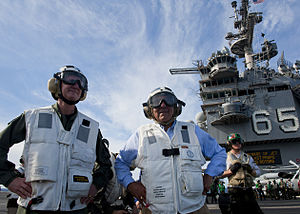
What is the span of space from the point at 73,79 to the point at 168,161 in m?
1.82

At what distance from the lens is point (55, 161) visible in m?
2.41

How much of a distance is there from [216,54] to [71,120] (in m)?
37.4

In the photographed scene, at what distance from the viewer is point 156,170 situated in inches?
106

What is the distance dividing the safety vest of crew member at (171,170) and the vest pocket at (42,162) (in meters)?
1.13

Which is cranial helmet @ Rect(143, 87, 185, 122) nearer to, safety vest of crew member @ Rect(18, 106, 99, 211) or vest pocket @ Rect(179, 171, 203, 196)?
vest pocket @ Rect(179, 171, 203, 196)

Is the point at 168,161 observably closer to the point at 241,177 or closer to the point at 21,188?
the point at 21,188

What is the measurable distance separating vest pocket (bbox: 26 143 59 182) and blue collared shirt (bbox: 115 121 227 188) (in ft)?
3.27

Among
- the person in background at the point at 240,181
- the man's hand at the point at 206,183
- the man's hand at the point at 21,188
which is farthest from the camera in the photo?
the person in background at the point at 240,181

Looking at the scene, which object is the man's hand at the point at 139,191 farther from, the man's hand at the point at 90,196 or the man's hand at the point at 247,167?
the man's hand at the point at 247,167

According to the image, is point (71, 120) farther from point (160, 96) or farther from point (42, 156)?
point (160, 96)

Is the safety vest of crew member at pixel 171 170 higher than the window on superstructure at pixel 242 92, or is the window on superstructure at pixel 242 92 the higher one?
the window on superstructure at pixel 242 92

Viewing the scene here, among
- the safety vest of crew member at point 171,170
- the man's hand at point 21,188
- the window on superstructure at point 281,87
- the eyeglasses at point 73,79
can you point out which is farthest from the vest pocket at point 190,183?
the window on superstructure at point 281,87

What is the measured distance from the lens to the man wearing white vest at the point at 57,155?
2.29 metres

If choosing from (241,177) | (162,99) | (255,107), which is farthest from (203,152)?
(255,107)
